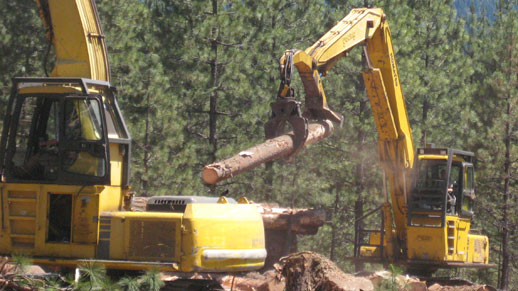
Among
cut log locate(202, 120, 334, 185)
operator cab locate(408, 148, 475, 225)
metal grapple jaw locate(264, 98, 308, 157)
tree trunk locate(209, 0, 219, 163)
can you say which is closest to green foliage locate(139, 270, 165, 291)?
cut log locate(202, 120, 334, 185)

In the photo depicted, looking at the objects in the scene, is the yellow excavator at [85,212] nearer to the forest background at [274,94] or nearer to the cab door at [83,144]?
the cab door at [83,144]

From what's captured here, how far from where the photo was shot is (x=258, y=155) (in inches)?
509

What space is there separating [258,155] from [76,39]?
3299mm

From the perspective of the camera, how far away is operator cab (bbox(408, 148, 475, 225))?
18203 mm

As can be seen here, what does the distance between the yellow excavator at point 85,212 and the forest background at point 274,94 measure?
10346 mm

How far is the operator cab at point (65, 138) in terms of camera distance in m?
10.6

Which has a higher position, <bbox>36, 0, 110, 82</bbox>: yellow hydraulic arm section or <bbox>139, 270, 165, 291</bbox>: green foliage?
<bbox>36, 0, 110, 82</bbox>: yellow hydraulic arm section

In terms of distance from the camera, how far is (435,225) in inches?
716

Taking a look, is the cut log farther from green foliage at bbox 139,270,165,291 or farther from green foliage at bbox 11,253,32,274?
green foliage at bbox 11,253,32,274

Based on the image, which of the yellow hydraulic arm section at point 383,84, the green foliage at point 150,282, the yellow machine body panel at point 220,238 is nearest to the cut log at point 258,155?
the yellow machine body panel at point 220,238

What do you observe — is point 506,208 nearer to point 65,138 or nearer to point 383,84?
point 383,84

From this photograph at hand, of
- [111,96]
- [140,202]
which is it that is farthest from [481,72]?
[111,96]

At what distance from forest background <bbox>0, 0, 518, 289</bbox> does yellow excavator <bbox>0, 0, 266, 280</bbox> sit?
407 inches

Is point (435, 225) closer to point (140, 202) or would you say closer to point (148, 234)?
point (140, 202)
